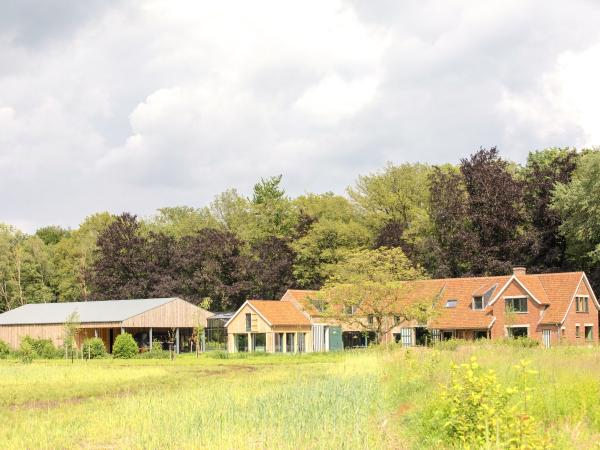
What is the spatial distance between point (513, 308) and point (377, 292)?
10.5 meters

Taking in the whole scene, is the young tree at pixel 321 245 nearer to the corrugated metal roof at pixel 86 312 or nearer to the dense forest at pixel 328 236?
the dense forest at pixel 328 236

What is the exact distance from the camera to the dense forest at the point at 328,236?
64.6 m

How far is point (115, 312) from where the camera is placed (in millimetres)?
68938

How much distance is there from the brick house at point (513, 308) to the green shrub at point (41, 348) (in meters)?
26.5

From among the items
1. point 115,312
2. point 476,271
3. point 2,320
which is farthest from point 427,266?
point 2,320

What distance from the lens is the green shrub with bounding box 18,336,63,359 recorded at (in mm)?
61062

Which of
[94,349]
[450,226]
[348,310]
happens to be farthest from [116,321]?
[450,226]

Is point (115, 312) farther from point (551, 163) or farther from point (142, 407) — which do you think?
point (142, 407)

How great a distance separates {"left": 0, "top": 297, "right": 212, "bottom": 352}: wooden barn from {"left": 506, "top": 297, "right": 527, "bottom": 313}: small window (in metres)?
25.2

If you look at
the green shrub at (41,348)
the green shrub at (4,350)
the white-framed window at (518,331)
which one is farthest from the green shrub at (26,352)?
the white-framed window at (518,331)

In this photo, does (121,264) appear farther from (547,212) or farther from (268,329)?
(547,212)

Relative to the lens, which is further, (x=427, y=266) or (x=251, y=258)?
(x=251, y=258)

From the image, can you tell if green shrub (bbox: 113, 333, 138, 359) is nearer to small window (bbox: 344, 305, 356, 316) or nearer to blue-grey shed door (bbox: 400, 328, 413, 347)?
small window (bbox: 344, 305, 356, 316)

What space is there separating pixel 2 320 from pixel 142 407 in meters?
59.3
